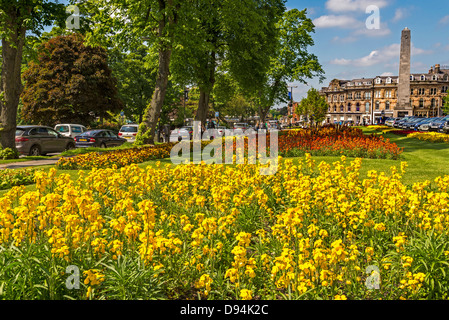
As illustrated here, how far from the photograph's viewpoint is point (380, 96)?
397 feet

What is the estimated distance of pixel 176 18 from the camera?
2030cm


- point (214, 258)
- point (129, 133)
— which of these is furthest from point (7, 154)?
point (129, 133)

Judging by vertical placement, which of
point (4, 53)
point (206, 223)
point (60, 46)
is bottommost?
point (206, 223)

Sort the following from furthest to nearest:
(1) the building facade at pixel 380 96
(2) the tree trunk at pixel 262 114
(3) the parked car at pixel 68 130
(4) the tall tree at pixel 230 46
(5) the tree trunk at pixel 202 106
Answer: (1) the building facade at pixel 380 96, (2) the tree trunk at pixel 262 114, (3) the parked car at pixel 68 130, (5) the tree trunk at pixel 202 106, (4) the tall tree at pixel 230 46

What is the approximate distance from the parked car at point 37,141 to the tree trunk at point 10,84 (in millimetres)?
1573

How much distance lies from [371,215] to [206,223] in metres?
3.15

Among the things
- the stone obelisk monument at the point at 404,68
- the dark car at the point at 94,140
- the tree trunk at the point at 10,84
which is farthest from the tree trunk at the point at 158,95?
the stone obelisk monument at the point at 404,68

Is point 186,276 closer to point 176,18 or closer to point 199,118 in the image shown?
point 176,18

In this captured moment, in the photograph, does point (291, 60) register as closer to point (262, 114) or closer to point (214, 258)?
point (262, 114)

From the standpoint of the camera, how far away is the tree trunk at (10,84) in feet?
59.5

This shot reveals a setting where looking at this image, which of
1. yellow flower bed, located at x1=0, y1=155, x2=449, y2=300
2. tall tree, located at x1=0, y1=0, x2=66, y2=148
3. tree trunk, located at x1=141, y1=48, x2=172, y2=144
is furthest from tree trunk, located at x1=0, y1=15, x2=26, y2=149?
yellow flower bed, located at x1=0, y1=155, x2=449, y2=300

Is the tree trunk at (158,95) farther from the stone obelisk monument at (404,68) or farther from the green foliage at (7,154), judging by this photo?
the stone obelisk monument at (404,68)
